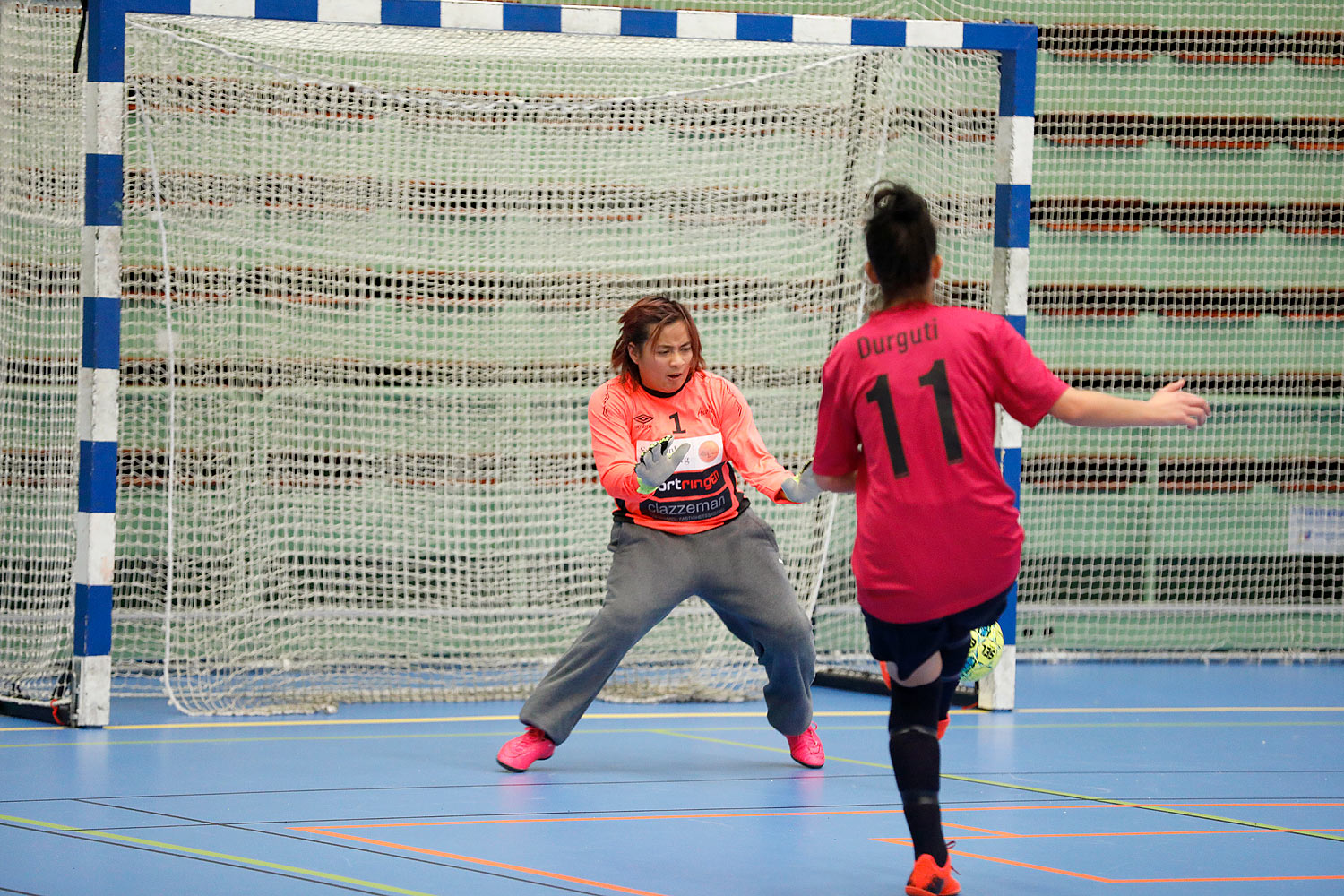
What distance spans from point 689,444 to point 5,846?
6.93 feet

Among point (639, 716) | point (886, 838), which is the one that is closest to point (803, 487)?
point (886, 838)

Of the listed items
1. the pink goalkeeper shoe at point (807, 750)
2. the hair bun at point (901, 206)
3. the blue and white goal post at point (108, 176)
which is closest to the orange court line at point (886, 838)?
the pink goalkeeper shoe at point (807, 750)

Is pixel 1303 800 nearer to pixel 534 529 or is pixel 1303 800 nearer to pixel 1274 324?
pixel 534 529

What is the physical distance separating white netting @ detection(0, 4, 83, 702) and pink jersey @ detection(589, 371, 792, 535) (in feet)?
7.13

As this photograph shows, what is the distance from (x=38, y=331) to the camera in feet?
18.8

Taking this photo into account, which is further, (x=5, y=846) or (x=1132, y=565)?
(x=1132, y=565)

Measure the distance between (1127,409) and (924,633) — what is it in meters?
0.61

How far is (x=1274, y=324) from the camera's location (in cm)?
802

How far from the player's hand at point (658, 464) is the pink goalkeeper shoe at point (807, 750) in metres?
1.05

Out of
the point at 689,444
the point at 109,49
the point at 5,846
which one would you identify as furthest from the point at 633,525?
the point at 109,49

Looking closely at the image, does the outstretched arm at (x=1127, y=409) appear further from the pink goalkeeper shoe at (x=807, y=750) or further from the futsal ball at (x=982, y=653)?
the futsal ball at (x=982, y=653)

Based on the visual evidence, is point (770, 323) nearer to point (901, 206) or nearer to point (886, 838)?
point (886, 838)

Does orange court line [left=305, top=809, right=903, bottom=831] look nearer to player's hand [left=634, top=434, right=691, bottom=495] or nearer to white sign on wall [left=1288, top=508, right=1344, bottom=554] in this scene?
player's hand [left=634, top=434, right=691, bottom=495]

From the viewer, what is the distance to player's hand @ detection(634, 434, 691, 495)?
4.19 meters
